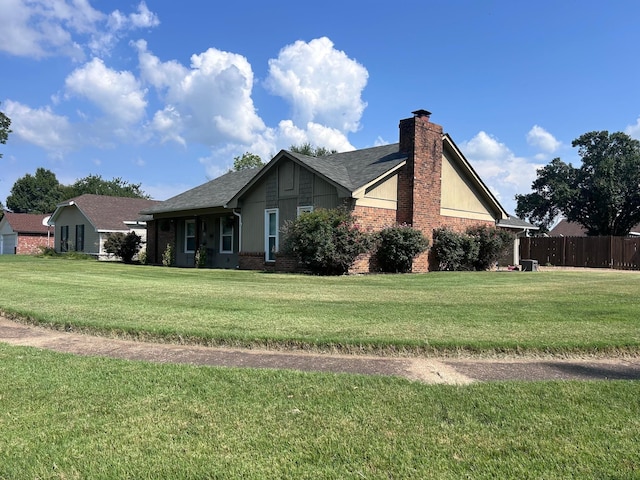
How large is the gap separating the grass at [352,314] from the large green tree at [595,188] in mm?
33909

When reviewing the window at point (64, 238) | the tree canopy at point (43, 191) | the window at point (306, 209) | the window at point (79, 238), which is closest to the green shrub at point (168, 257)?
the window at point (306, 209)

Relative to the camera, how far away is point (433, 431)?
11.4ft

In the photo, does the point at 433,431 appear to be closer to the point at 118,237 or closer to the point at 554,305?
the point at 554,305

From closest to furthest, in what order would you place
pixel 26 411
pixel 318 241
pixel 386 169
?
pixel 26 411 → pixel 318 241 → pixel 386 169

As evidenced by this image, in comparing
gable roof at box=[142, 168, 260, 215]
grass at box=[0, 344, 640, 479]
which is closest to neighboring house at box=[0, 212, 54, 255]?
gable roof at box=[142, 168, 260, 215]

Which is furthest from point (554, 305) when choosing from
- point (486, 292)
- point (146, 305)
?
point (146, 305)

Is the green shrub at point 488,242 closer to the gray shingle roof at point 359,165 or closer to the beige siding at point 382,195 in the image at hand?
the beige siding at point 382,195

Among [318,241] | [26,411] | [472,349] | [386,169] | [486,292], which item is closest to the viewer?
[26,411]

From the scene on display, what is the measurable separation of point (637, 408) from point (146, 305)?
→ 24.7 ft

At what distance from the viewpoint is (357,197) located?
57.2 feet

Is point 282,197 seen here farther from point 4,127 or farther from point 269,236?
point 4,127

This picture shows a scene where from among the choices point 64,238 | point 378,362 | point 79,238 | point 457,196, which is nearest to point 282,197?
point 457,196

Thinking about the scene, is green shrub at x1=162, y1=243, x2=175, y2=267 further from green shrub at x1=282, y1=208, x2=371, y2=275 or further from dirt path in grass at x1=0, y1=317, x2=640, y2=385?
dirt path in grass at x1=0, y1=317, x2=640, y2=385

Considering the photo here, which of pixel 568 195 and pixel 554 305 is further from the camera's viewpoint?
pixel 568 195
